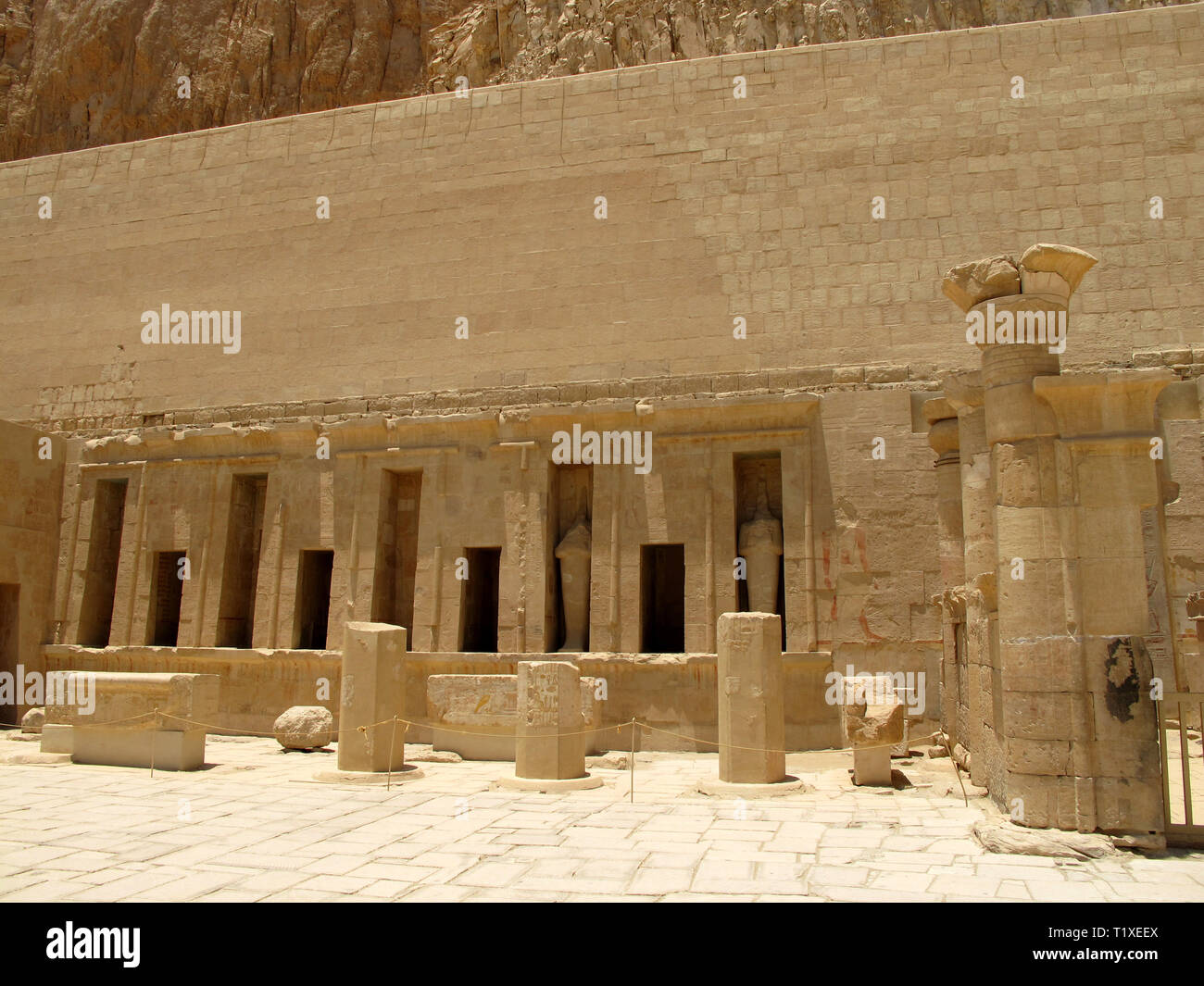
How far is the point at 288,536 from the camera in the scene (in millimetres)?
12727

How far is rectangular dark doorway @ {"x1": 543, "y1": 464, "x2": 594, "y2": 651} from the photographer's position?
11.7m

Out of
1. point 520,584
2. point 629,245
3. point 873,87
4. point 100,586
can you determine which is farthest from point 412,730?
point 873,87

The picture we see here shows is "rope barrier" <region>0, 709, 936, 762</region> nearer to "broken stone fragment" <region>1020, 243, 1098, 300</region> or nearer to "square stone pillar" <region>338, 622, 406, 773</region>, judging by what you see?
"square stone pillar" <region>338, 622, 406, 773</region>

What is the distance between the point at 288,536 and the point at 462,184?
549 cm

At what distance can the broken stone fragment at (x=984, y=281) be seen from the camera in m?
6.70

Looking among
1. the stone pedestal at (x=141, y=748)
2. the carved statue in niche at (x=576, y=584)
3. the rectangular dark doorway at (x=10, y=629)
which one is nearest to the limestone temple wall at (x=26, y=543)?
the rectangular dark doorway at (x=10, y=629)

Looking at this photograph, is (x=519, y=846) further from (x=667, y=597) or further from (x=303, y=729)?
(x=667, y=597)

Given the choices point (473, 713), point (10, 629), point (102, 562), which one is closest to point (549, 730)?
point (473, 713)

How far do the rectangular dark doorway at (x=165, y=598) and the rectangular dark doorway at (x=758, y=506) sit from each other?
24.6 ft

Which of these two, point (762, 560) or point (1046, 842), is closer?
point (1046, 842)

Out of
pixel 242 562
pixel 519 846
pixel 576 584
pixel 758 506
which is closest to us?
pixel 519 846

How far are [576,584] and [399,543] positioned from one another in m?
2.80

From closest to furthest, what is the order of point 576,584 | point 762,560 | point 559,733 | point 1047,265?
point 1047,265
point 559,733
point 762,560
point 576,584

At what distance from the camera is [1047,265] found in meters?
6.57
